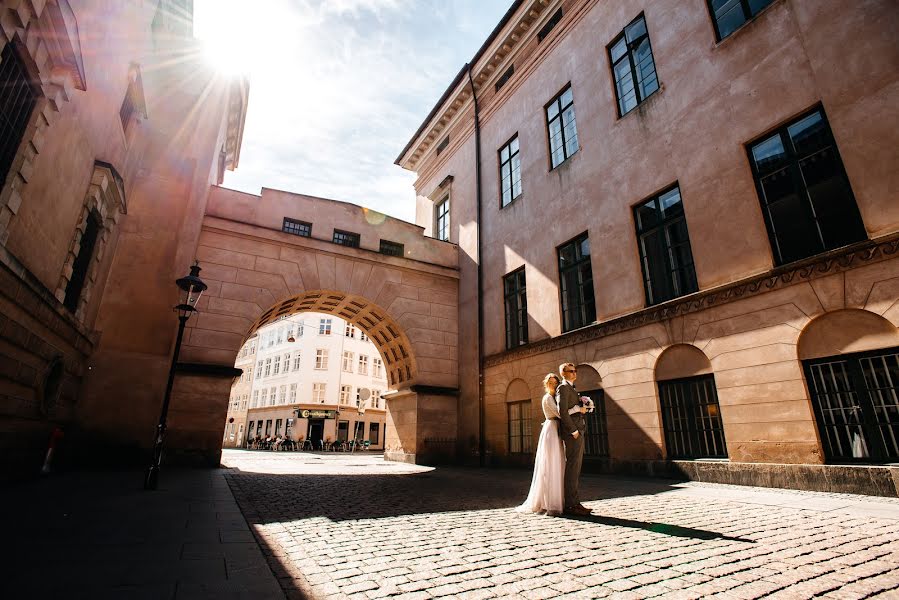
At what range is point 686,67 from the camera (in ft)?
39.6

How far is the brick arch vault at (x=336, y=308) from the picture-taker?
1422 centimetres

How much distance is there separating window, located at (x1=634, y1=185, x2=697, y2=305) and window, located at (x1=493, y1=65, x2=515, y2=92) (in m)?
10.8

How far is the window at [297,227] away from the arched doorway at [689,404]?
14046 mm

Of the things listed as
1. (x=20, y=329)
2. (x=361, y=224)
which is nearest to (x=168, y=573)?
(x=20, y=329)

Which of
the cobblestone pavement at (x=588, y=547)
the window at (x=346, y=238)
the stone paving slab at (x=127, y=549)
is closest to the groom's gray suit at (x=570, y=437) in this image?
the cobblestone pavement at (x=588, y=547)

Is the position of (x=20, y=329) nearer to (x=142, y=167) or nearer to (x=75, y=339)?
(x=75, y=339)

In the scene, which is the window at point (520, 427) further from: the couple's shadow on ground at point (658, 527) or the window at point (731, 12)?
the window at point (731, 12)

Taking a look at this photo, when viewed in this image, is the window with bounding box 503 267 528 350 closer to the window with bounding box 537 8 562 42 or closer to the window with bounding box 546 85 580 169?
the window with bounding box 546 85 580 169

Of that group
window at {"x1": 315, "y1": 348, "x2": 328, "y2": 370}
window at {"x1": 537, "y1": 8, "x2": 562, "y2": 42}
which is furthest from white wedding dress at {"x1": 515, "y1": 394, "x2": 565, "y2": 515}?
window at {"x1": 315, "y1": 348, "x2": 328, "y2": 370}

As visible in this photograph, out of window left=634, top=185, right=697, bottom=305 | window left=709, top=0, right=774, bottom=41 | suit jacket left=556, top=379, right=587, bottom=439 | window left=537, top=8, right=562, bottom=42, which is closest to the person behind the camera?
suit jacket left=556, top=379, right=587, bottom=439

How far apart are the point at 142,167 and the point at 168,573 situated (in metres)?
15.8

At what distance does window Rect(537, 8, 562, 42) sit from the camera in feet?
57.5

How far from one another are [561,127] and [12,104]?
15522 mm

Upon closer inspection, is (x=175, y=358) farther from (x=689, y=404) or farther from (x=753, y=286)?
(x=753, y=286)
